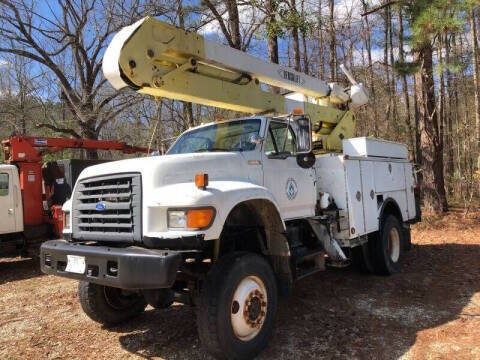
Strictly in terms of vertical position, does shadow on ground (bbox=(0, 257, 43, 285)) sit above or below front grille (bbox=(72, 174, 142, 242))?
below

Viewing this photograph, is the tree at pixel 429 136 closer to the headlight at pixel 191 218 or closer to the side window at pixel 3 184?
the headlight at pixel 191 218

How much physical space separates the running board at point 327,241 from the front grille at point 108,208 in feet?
8.67

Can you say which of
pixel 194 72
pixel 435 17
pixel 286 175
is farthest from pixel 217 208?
pixel 435 17

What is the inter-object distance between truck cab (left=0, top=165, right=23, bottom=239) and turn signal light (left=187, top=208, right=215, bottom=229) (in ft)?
22.7

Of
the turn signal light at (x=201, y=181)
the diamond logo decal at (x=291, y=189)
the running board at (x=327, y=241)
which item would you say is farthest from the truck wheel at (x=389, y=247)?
the turn signal light at (x=201, y=181)

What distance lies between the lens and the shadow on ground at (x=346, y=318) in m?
4.35

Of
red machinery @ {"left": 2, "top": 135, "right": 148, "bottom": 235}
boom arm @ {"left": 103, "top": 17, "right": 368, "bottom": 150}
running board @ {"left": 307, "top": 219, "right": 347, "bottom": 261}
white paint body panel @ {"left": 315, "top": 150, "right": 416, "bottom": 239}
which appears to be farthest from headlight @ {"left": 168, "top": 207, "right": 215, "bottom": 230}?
red machinery @ {"left": 2, "top": 135, "right": 148, "bottom": 235}

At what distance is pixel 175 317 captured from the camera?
5.41 metres

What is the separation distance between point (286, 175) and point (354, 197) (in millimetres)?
1448

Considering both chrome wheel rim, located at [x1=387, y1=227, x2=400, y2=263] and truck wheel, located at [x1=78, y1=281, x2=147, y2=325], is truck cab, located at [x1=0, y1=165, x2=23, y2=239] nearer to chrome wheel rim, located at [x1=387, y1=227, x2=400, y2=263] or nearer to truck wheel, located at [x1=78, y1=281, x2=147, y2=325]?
truck wheel, located at [x1=78, y1=281, x2=147, y2=325]

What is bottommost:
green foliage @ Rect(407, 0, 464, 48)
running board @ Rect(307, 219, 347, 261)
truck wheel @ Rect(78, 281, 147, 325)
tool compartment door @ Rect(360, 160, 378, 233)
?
truck wheel @ Rect(78, 281, 147, 325)

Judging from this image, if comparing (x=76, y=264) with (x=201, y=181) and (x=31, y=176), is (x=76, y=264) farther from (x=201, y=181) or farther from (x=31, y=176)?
(x=31, y=176)

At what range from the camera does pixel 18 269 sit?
947 centimetres

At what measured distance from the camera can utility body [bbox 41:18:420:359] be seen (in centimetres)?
376
